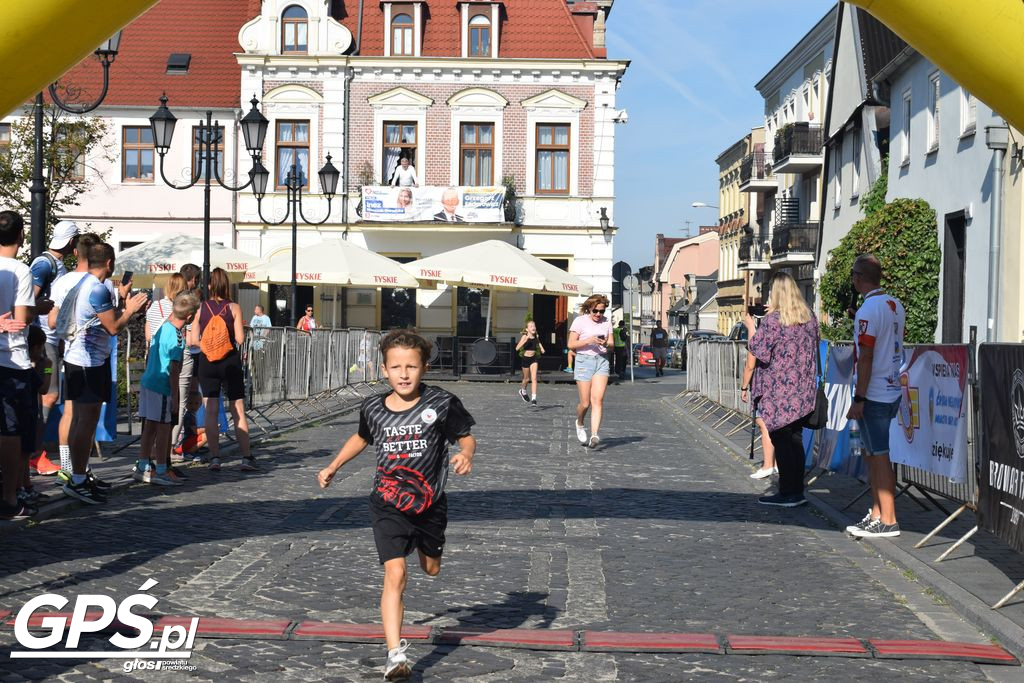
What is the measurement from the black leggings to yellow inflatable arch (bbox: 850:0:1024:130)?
16.1 feet

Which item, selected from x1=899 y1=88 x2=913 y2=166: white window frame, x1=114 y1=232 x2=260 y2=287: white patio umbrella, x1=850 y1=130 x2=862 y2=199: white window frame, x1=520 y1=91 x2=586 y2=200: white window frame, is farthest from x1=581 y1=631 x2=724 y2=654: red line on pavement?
x1=520 y1=91 x2=586 y2=200: white window frame

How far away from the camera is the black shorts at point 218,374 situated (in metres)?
13.0

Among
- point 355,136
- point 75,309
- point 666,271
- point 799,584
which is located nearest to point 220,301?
point 75,309

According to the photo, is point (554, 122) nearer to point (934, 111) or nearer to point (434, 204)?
point (434, 204)

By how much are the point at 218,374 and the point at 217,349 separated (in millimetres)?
235

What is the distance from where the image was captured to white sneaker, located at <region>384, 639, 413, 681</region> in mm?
5445

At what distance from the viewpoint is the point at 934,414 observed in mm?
9703

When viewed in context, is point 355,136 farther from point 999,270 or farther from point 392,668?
point 392,668

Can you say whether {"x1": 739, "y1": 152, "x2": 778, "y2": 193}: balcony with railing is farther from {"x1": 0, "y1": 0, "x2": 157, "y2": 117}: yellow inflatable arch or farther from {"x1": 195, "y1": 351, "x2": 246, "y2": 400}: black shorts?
{"x1": 0, "y1": 0, "x2": 157, "y2": 117}: yellow inflatable arch

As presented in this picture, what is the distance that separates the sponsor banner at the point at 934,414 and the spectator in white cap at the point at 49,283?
19.8ft

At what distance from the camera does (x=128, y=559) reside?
805 cm

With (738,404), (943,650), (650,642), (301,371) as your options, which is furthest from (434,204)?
(943,650)

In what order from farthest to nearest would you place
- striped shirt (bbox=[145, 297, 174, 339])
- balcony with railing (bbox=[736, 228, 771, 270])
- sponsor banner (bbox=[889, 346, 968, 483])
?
balcony with railing (bbox=[736, 228, 771, 270]), striped shirt (bbox=[145, 297, 174, 339]), sponsor banner (bbox=[889, 346, 968, 483])

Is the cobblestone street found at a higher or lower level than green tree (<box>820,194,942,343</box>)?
lower
